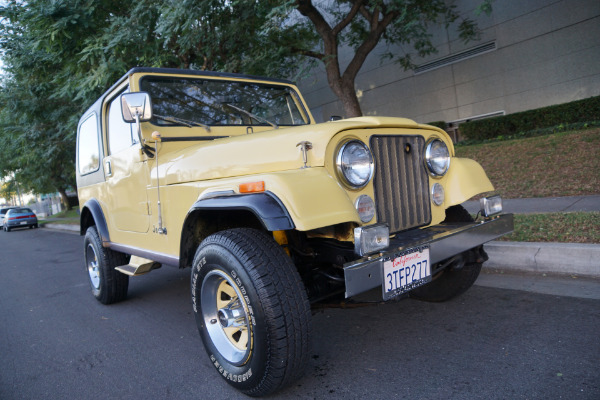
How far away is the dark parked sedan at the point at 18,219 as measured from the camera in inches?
904

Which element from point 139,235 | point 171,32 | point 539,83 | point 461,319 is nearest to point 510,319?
point 461,319

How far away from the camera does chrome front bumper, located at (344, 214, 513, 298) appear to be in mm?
1950

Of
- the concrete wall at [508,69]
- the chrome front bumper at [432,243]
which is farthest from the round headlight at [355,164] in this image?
the concrete wall at [508,69]

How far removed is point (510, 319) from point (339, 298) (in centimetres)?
132

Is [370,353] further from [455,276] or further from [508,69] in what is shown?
[508,69]

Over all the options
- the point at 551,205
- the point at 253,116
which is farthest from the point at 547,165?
the point at 253,116

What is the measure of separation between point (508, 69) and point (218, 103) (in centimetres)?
1179

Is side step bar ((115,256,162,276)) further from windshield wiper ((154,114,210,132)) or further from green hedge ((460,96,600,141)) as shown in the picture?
green hedge ((460,96,600,141))

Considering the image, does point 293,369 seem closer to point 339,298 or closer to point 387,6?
point 339,298

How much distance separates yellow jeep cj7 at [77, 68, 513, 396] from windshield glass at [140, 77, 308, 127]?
12 millimetres

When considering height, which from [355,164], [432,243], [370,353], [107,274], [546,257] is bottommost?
[370,353]

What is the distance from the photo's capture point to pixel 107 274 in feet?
13.9

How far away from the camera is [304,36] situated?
10.6 metres

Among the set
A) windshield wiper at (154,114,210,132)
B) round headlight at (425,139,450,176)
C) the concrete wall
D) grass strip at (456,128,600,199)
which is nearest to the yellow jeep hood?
round headlight at (425,139,450,176)
